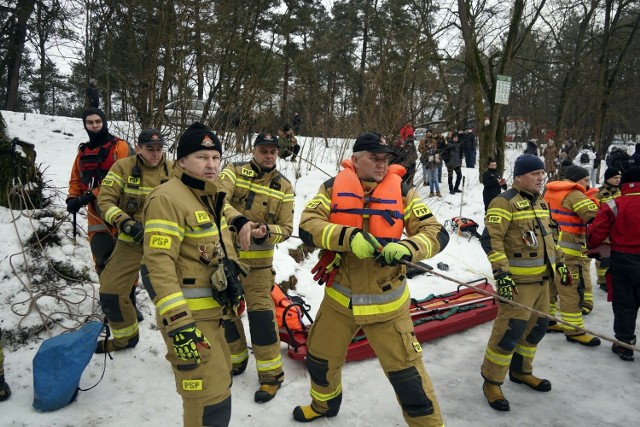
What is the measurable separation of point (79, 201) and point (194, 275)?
97.9 inches

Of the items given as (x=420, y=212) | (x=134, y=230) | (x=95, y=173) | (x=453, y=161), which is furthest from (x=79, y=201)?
(x=453, y=161)

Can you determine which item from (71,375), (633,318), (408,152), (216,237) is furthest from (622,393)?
(408,152)

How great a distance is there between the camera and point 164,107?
259 inches

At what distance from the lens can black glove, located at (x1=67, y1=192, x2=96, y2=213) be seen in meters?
4.20

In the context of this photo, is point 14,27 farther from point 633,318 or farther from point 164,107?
point 633,318

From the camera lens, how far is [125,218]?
12.4 ft

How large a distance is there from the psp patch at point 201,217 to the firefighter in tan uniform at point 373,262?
679mm

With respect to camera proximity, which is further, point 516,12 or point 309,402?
point 516,12

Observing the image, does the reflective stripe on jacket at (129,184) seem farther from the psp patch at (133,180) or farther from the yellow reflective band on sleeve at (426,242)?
the yellow reflective band on sleeve at (426,242)

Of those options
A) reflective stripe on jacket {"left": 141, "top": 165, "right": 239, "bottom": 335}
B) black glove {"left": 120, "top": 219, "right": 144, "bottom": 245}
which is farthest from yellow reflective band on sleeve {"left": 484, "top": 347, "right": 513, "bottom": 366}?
black glove {"left": 120, "top": 219, "right": 144, "bottom": 245}

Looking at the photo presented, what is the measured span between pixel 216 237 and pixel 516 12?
13047 mm

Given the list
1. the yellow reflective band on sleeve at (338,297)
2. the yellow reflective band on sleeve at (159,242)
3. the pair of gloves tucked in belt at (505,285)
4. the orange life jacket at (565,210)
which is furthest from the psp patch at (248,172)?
the orange life jacket at (565,210)

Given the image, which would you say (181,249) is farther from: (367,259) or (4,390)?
(4,390)

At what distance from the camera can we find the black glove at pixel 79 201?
420 cm
